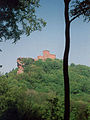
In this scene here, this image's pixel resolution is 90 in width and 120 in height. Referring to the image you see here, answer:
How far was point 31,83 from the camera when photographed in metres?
65.7

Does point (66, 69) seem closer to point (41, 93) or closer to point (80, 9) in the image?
point (80, 9)

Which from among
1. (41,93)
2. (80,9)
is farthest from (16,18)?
(41,93)

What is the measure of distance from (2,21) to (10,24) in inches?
18.2

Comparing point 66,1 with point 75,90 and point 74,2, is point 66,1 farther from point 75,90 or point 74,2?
point 75,90

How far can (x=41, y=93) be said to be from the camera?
1423 inches

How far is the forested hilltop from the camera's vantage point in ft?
21.6

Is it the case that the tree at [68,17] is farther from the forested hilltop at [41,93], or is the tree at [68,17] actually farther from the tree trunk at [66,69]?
the forested hilltop at [41,93]

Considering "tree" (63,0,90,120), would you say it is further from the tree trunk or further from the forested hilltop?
the forested hilltop

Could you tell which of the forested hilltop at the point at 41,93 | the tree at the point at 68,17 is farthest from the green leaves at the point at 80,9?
the forested hilltop at the point at 41,93

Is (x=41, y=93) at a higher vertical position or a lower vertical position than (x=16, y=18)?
lower

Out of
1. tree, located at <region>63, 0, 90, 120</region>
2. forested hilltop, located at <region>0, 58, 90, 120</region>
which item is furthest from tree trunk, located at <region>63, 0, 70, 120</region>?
forested hilltop, located at <region>0, 58, 90, 120</region>

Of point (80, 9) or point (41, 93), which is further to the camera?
point (41, 93)

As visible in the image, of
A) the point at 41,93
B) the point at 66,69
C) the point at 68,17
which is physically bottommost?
the point at 41,93

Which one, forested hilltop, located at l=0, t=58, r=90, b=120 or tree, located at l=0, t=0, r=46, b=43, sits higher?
tree, located at l=0, t=0, r=46, b=43
